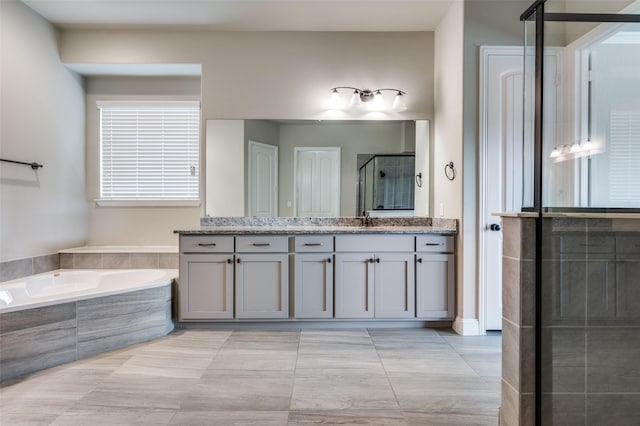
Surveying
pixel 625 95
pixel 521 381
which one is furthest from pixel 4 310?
pixel 625 95

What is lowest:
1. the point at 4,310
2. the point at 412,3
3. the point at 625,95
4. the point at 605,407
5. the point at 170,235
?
the point at 605,407

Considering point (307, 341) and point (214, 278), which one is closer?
point (307, 341)

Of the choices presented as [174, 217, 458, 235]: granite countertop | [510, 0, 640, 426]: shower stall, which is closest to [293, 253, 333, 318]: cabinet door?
[174, 217, 458, 235]: granite countertop

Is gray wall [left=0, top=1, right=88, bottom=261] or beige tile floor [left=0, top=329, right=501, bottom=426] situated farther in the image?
gray wall [left=0, top=1, right=88, bottom=261]

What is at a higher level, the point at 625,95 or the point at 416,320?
the point at 625,95

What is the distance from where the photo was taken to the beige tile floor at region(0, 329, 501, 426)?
1.79m

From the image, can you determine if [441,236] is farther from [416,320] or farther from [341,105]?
[341,105]

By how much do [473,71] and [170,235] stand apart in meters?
3.31

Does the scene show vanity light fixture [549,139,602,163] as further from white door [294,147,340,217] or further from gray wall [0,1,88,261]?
gray wall [0,1,88,261]

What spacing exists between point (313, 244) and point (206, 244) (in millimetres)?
908

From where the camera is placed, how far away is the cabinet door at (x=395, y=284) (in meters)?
3.05

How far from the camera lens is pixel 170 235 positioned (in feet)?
12.5

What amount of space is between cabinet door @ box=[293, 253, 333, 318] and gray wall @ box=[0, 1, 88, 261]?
2.33 metres

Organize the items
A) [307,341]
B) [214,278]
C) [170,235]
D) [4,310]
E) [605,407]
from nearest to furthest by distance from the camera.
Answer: [605,407] → [4,310] → [307,341] → [214,278] → [170,235]
